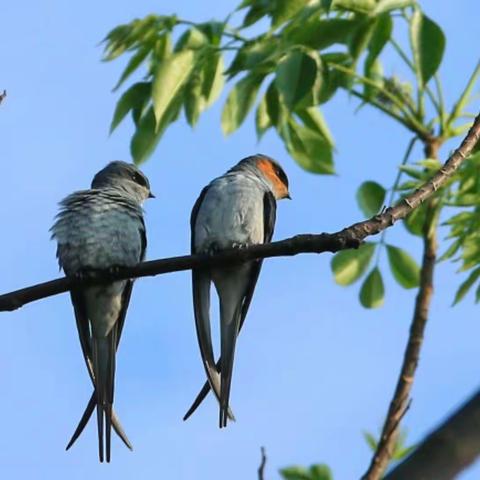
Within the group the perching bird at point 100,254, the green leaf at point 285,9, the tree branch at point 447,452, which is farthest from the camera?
the perching bird at point 100,254

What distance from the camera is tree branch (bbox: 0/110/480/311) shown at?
2.90 metres

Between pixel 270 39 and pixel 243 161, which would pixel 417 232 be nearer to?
pixel 270 39

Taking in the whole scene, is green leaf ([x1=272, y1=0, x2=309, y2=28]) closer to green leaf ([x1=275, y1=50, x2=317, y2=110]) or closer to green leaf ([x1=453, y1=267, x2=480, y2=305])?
green leaf ([x1=275, y1=50, x2=317, y2=110])

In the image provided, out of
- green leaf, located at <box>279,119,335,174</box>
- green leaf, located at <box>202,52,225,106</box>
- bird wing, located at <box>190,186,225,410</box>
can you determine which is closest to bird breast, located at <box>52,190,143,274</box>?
bird wing, located at <box>190,186,225,410</box>

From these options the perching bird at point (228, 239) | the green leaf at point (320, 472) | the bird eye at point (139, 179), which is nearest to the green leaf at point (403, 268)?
the perching bird at point (228, 239)

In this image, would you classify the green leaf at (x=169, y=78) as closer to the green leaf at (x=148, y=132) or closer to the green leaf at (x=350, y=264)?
the green leaf at (x=148, y=132)

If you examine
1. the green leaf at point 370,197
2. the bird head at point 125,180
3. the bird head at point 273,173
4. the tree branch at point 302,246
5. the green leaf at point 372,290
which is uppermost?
the bird head at point 125,180

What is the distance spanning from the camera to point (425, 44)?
3936mm

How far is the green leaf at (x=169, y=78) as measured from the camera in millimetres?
4273

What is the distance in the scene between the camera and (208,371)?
14.0ft

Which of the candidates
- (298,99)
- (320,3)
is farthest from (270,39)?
(298,99)

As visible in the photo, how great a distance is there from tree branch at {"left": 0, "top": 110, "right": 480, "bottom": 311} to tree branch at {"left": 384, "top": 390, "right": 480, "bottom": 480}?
194 cm

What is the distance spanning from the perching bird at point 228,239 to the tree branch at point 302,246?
107 cm

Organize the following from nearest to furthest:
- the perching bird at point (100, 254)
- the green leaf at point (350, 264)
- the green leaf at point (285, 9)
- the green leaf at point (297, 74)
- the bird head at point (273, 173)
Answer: the green leaf at point (297, 74) → the green leaf at point (285, 9) → the green leaf at point (350, 264) → the perching bird at point (100, 254) → the bird head at point (273, 173)
